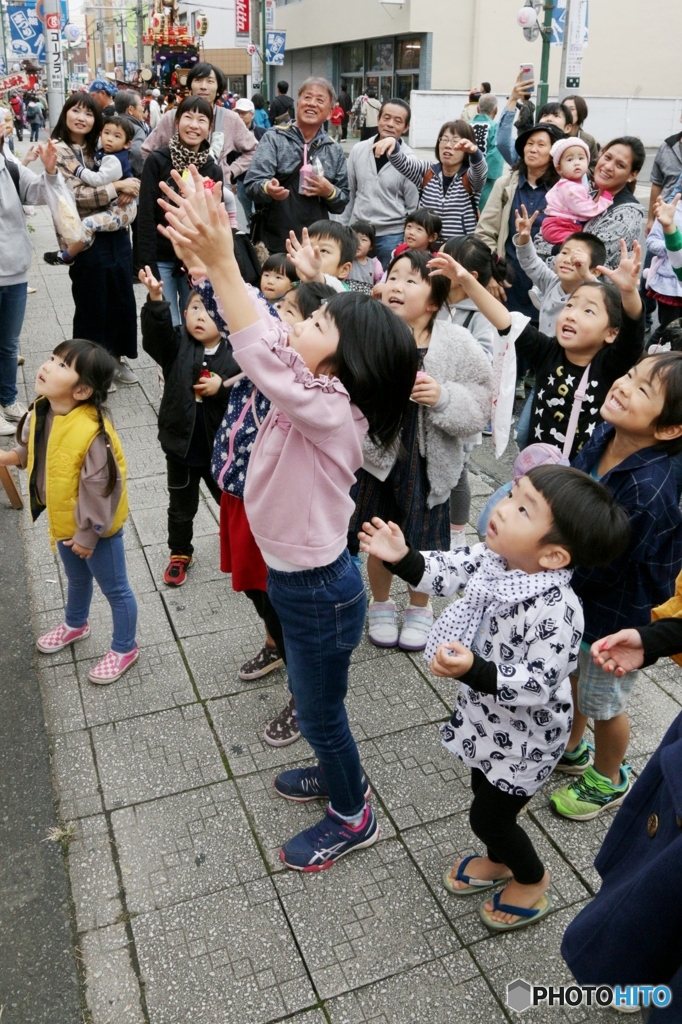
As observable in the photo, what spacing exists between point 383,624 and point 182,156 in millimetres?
3483

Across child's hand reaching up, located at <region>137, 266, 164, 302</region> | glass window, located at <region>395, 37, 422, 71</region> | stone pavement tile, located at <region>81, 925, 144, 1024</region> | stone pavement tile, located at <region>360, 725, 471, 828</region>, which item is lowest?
stone pavement tile, located at <region>81, 925, 144, 1024</region>

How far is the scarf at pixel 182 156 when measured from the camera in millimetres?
5281

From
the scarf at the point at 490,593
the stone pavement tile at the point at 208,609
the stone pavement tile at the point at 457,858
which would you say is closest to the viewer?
the scarf at the point at 490,593

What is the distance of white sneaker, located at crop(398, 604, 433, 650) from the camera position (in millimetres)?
3551

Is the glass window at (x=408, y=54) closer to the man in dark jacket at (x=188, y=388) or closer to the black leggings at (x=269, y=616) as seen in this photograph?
the man in dark jacket at (x=188, y=388)

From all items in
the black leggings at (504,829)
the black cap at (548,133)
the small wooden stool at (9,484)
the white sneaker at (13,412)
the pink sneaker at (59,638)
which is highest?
the black cap at (548,133)

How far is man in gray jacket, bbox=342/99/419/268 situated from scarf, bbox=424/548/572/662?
4425 millimetres

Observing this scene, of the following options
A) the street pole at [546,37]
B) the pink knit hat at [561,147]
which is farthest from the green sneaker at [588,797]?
the street pole at [546,37]

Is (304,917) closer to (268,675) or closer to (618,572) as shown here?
(268,675)

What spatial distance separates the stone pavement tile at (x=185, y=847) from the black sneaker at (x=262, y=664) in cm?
57

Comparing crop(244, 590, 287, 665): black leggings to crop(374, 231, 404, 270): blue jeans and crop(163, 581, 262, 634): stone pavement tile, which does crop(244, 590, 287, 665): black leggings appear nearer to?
crop(163, 581, 262, 634): stone pavement tile

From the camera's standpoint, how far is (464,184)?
19.4 ft

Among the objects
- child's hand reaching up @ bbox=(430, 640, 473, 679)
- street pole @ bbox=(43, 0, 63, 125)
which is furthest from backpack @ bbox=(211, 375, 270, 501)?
street pole @ bbox=(43, 0, 63, 125)

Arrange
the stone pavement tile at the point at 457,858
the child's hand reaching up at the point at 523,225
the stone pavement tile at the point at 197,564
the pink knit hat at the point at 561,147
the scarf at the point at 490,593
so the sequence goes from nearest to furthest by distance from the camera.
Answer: the scarf at the point at 490,593, the stone pavement tile at the point at 457,858, the stone pavement tile at the point at 197,564, the child's hand reaching up at the point at 523,225, the pink knit hat at the point at 561,147
